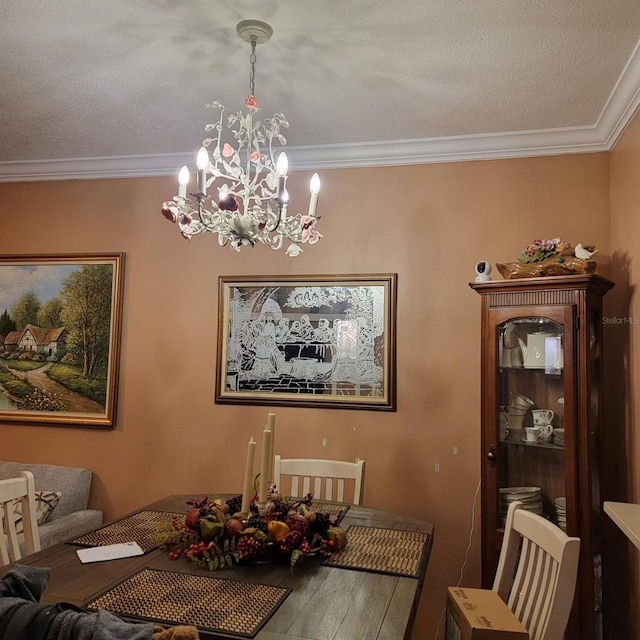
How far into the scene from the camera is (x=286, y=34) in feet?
6.84

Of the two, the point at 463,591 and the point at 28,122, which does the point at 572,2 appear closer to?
the point at 463,591

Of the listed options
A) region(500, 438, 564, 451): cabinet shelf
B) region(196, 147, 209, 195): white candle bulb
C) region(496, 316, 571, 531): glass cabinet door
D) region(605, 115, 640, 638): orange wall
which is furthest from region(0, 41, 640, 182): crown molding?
region(500, 438, 564, 451): cabinet shelf

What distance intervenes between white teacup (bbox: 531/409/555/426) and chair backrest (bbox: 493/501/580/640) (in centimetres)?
81

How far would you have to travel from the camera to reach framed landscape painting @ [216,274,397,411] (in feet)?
10.00

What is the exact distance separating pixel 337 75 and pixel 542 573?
2060mm

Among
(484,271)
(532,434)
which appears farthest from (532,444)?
(484,271)

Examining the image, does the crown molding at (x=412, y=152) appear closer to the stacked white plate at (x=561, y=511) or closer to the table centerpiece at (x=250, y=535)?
the stacked white plate at (x=561, y=511)

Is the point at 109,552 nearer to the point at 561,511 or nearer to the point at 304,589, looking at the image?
the point at 304,589

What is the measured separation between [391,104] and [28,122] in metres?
1.90

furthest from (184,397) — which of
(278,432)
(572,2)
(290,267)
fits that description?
(572,2)

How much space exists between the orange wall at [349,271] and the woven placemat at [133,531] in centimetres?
104

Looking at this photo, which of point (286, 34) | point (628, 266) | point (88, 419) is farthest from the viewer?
point (88, 419)

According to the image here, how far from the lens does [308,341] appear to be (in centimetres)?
313

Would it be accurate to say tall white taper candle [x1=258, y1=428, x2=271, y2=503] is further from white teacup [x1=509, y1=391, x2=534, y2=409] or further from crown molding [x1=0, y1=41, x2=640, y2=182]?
crown molding [x1=0, y1=41, x2=640, y2=182]
